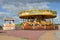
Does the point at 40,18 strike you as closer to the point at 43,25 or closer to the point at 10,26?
the point at 43,25

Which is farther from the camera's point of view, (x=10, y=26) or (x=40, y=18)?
(x=40, y=18)

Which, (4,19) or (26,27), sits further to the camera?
(4,19)

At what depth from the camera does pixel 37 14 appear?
26875mm

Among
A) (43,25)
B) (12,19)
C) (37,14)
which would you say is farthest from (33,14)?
(12,19)

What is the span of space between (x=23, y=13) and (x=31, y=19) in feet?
13.8

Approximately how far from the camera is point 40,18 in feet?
95.8

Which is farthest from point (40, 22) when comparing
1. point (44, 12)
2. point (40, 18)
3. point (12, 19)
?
point (12, 19)

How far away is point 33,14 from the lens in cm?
2684

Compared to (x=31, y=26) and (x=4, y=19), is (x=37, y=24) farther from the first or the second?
(x=4, y=19)

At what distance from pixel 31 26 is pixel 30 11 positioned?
2.20 meters

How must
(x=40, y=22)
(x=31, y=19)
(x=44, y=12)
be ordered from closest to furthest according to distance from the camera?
(x=44, y=12) < (x=40, y=22) < (x=31, y=19)

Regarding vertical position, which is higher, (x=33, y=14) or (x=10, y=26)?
(x=33, y=14)

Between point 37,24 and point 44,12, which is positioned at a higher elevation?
point 44,12

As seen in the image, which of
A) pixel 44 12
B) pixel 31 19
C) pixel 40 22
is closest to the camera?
pixel 44 12
